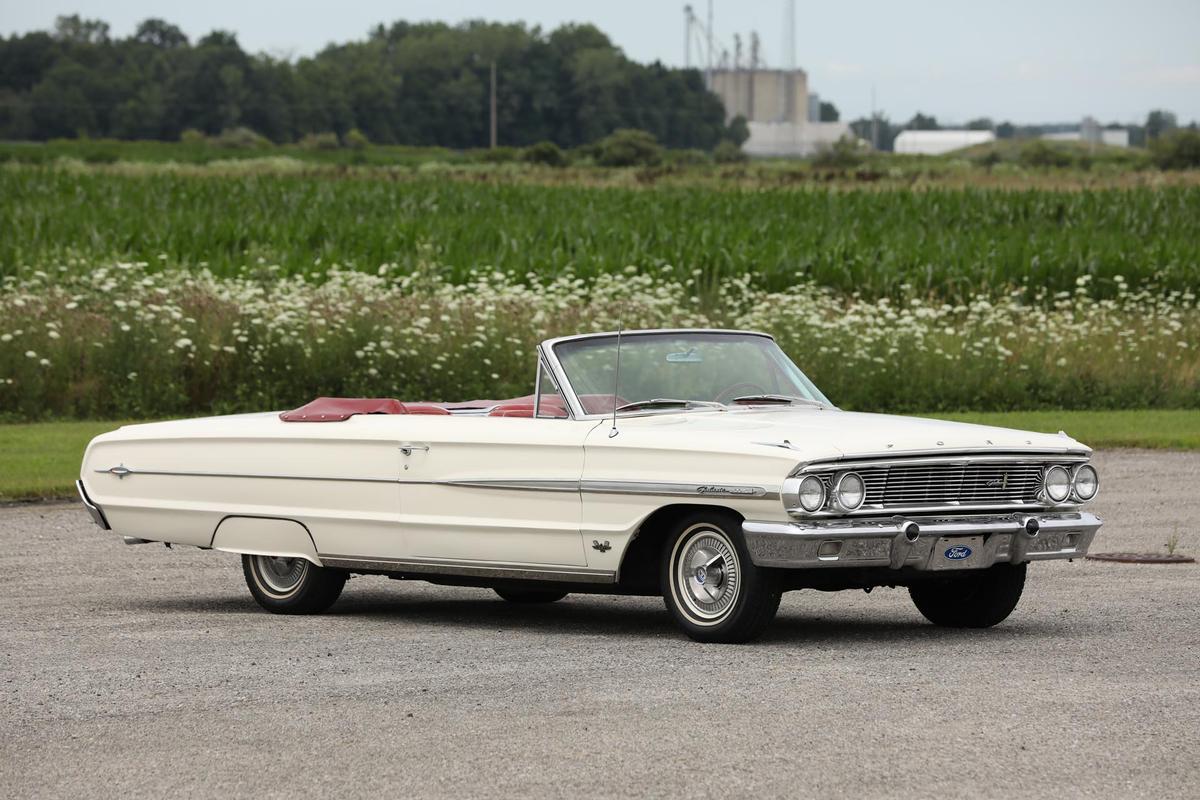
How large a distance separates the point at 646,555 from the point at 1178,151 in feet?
238

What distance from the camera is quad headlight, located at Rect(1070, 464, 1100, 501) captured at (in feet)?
27.5

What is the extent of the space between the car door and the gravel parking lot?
1.40ft

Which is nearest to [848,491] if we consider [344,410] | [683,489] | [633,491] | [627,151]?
[683,489]

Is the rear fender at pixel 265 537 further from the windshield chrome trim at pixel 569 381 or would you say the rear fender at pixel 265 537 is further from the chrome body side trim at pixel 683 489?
the chrome body side trim at pixel 683 489

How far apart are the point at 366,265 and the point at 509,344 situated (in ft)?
28.0

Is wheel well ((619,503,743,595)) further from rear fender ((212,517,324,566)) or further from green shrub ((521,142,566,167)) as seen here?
green shrub ((521,142,566,167))

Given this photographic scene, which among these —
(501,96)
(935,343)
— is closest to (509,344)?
(935,343)

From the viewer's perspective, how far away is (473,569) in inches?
344

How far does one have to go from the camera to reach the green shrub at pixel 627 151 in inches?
3541

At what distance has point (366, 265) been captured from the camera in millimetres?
30625

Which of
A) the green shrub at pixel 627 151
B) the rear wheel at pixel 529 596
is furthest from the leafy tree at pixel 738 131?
the rear wheel at pixel 529 596

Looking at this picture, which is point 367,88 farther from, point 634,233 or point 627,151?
point 634,233

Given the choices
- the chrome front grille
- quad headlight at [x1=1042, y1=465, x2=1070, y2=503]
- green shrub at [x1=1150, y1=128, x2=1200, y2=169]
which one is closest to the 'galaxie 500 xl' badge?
the chrome front grille

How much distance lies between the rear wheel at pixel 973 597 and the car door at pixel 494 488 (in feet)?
5.72
